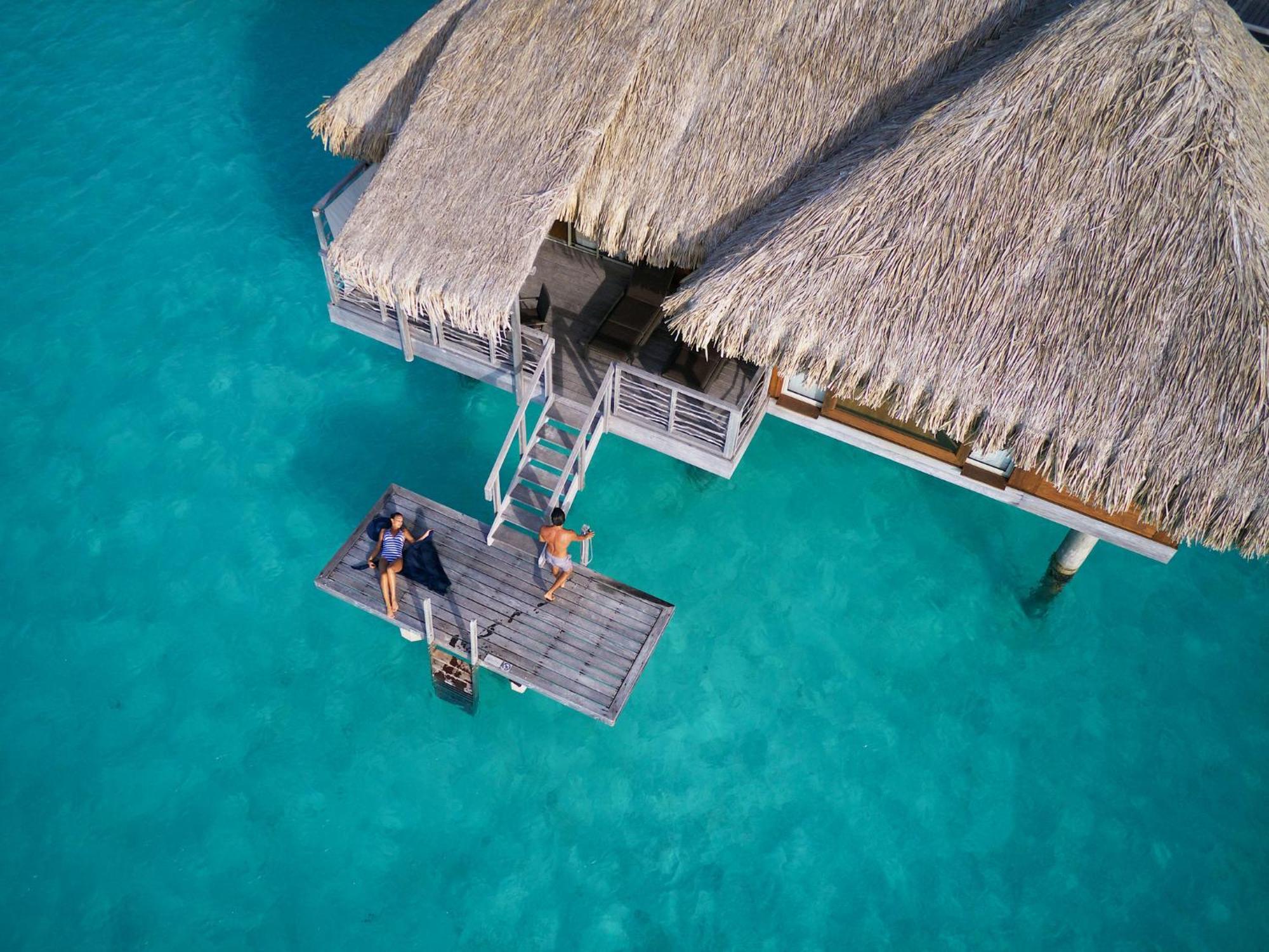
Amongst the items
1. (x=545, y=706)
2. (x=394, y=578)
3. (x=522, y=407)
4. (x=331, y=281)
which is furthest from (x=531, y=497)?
(x=331, y=281)

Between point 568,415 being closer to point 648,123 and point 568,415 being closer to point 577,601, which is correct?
point 577,601

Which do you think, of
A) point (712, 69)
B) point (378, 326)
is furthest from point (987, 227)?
point (378, 326)

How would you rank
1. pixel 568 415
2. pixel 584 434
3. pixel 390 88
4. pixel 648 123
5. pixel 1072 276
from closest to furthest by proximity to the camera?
pixel 1072 276 < pixel 648 123 < pixel 584 434 < pixel 568 415 < pixel 390 88

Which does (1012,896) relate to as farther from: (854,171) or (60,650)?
(60,650)

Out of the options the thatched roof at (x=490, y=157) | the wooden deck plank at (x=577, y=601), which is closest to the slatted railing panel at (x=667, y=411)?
the thatched roof at (x=490, y=157)

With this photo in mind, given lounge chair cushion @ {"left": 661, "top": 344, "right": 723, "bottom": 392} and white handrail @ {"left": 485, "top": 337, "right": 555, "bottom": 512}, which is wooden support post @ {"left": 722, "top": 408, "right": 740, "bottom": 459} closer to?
lounge chair cushion @ {"left": 661, "top": 344, "right": 723, "bottom": 392}

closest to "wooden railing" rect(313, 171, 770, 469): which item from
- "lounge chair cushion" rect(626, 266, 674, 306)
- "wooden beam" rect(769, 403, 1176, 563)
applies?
"wooden beam" rect(769, 403, 1176, 563)

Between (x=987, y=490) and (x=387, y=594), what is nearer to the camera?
(x=387, y=594)
